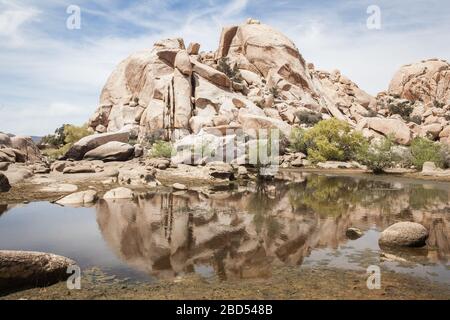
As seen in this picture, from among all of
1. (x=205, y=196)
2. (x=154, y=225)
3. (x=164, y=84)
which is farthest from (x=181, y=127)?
(x=154, y=225)

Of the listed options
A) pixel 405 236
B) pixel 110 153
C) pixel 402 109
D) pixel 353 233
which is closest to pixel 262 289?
pixel 405 236

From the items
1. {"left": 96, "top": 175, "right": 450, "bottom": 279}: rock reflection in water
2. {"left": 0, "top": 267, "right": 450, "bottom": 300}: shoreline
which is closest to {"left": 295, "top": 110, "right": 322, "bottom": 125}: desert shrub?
{"left": 96, "top": 175, "right": 450, "bottom": 279}: rock reflection in water

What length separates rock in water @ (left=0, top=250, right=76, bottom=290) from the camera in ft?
27.1

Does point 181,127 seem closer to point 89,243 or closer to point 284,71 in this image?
point 284,71

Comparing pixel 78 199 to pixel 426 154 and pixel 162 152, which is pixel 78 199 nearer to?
pixel 162 152

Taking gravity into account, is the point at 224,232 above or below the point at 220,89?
below

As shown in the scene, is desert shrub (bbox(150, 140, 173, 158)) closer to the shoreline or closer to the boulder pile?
the boulder pile

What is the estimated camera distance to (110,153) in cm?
3756

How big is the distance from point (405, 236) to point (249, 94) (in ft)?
173

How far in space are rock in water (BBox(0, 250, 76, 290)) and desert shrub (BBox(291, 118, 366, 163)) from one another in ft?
131

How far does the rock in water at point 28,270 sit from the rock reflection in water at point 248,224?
232 centimetres

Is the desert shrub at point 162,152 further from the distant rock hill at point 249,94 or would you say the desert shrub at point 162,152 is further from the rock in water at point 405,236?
the rock in water at point 405,236

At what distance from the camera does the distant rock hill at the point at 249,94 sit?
54250mm

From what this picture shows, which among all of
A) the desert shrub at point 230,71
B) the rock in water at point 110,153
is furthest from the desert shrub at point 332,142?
the desert shrub at point 230,71
